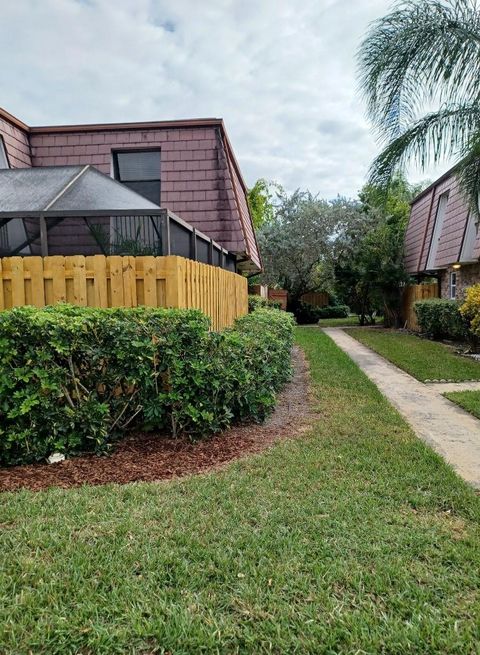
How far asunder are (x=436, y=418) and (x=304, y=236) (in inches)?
664

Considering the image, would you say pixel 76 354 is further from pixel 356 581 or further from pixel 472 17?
pixel 472 17

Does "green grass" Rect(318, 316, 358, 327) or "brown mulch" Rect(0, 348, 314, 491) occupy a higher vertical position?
Result: "green grass" Rect(318, 316, 358, 327)

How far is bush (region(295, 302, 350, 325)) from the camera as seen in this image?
2375 cm

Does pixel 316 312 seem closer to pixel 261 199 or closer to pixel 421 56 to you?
pixel 261 199

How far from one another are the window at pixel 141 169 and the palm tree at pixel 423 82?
15.2 ft

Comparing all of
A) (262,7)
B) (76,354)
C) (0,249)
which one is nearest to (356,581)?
(76,354)

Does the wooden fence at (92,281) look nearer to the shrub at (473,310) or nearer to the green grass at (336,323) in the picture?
the shrub at (473,310)

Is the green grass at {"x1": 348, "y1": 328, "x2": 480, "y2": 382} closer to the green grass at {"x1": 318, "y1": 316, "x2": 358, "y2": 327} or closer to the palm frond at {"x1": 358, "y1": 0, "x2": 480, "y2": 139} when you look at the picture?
the palm frond at {"x1": 358, "y1": 0, "x2": 480, "y2": 139}

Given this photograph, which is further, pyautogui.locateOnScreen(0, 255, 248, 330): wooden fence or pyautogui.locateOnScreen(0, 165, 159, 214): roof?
pyautogui.locateOnScreen(0, 165, 159, 214): roof

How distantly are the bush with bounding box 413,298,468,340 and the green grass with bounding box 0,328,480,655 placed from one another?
32.9 ft

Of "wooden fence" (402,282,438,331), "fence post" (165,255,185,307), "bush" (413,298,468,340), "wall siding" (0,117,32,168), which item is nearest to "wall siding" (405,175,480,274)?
"wooden fence" (402,282,438,331)

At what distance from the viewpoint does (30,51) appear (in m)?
9.45

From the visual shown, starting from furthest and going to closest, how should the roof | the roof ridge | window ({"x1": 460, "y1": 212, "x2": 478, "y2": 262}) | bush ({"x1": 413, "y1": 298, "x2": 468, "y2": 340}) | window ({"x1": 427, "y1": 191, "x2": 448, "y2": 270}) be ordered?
window ({"x1": 427, "y1": 191, "x2": 448, "y2": 270})
window ({"x1": 460, "y1": 212, "x2": 478, "y2": 262})
bush ({"x1": 413, "y1": 298, "x2": 468, "y2": 340})
the roof
the roof ridge

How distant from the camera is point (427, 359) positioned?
10.0 metres
